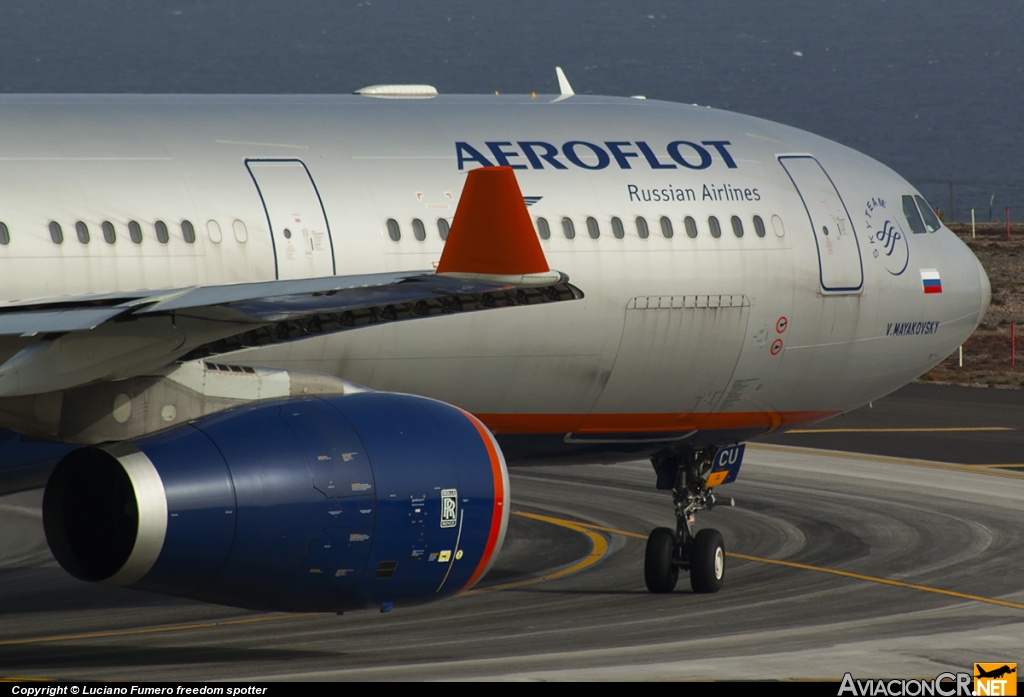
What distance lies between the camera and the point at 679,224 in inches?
798

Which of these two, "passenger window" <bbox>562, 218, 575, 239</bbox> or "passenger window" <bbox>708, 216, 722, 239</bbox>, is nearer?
"passenger window" <bbox>562, 218, 575, 239</bbox>

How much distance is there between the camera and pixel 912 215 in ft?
75.0

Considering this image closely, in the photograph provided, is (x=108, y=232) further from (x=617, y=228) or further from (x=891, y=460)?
(x=891, y=460)

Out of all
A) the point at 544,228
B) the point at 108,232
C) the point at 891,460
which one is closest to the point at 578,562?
the point at 544,228

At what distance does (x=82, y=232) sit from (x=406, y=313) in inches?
161

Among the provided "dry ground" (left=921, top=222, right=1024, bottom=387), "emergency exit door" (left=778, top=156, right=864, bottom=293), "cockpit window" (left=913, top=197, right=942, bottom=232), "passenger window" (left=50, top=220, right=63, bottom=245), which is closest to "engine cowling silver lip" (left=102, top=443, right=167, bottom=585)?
"passenger window" (left=50, top=220, right=63, bottom=245)

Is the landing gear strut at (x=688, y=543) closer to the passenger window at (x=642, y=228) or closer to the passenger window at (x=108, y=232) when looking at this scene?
the passenger window at (x=642, y=228)

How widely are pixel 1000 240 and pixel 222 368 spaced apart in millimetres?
93462

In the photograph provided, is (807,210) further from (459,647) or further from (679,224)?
(459,647)

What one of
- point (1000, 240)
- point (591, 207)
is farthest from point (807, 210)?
point (1000, 240)

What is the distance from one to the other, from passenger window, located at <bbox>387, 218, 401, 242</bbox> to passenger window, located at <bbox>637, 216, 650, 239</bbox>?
10.4 ft

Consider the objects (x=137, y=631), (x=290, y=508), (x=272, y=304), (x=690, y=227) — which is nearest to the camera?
(x=272, y=304)

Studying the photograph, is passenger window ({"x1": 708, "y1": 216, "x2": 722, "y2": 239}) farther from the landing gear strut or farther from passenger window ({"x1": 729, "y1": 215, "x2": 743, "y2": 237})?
the landing gear strut

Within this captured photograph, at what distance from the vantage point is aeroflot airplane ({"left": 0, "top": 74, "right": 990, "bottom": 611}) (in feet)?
46.3
